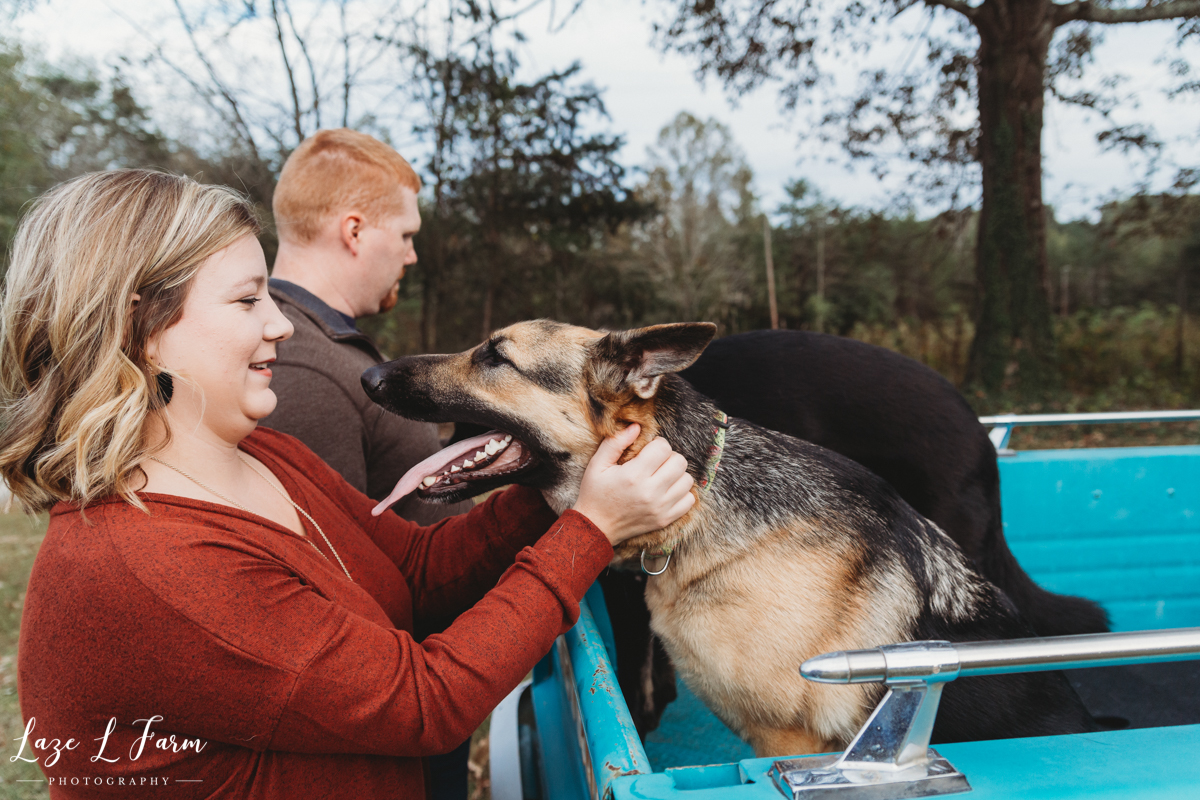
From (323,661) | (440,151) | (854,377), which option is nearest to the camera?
(323,661)

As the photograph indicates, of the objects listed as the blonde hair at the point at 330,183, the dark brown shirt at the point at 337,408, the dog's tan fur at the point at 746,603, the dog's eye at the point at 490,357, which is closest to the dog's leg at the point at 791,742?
the dog's tan fur at the point at 746,603

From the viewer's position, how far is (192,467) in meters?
1.40

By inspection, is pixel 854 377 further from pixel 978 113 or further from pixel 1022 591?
pixel 978 113

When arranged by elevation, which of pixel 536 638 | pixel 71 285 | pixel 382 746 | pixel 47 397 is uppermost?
pixel 71 285

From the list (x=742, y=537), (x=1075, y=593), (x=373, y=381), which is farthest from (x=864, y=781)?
(x=1075, y=593)

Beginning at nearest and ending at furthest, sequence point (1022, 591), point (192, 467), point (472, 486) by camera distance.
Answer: point (192, 467) → point (472, 486) → point (1022, 591)

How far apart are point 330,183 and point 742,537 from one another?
201cm

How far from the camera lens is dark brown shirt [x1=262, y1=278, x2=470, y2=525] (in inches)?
88.0

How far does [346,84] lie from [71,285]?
10665 mm

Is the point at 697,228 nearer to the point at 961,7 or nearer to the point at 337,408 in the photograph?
the point at 961,7

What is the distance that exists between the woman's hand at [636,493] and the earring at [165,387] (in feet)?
2.93

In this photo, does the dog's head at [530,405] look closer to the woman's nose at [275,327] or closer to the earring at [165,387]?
the woman's nose at [275,327]

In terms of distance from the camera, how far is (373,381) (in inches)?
83.6

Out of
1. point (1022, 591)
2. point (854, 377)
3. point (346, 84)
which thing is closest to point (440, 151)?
point (346, 84)
